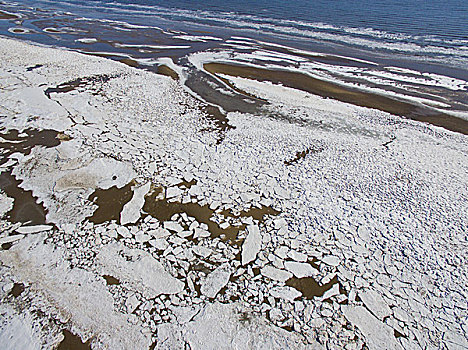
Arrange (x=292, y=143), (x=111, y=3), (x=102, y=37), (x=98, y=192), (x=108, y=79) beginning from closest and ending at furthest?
(x=98, y=192) → (x=292, y=143) → (x=108, y=79) → (x=102, y=37) → (x=111, y=3)

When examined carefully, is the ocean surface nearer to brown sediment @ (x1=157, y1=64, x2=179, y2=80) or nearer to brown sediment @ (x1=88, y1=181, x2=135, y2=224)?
brown sediment @ (x1=157, y1=64, x2=179, y2=80)

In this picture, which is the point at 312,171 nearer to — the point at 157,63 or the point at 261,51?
the point at 157,63

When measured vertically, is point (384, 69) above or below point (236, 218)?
above

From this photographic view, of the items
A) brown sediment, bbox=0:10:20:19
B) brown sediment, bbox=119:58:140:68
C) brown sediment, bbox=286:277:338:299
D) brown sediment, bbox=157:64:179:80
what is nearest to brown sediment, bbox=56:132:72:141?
brown sediment, bbox=157:64:179:80

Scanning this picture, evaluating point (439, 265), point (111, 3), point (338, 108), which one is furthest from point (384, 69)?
point (111, 3)

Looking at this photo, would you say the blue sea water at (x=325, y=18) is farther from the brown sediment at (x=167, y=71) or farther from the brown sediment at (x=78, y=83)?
the brown sediment at (x=78, y=83)

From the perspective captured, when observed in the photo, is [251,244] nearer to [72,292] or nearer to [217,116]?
[72,292]

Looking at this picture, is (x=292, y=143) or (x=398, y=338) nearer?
(x=398, y=338)
